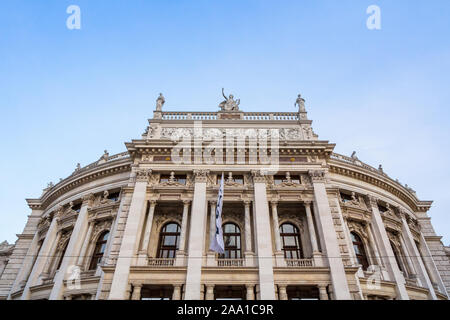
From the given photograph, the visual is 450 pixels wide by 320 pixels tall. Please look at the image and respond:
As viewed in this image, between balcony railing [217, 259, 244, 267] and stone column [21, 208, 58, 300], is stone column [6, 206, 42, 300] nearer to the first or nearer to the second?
stone column [21, 208, 58, 300]

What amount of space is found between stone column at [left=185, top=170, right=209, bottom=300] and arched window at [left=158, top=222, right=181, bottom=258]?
2455 millimetres

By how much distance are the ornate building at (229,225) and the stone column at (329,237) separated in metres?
0.07

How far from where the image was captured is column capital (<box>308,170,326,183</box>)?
22.7 meters

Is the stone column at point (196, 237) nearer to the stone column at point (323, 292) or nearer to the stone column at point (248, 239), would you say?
the stone column at point (248, 239)

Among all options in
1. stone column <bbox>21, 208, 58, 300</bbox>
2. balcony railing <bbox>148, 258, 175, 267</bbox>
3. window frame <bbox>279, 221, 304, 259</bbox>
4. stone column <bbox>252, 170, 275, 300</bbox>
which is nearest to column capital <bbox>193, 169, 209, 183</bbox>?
stone column <bbox>252, 170, 275, 300</bbox>

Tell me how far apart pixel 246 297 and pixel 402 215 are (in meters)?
18.1

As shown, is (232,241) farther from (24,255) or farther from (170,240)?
(24,255)

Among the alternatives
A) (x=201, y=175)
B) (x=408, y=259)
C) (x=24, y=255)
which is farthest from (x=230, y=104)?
(x=24, y=255)

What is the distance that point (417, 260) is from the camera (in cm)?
2425

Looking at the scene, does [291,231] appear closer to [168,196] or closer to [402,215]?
[168,196]

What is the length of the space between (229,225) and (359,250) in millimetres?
10778

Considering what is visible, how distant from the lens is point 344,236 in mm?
20203

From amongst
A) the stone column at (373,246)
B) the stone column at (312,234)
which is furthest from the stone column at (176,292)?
the stone column at (373,246)

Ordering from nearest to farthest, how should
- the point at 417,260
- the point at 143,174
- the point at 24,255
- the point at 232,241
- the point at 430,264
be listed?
1. the point at 232,241
2. the point at 143,174
3. the point at 417,260
4. the point at 430,264
5. the point at 24,255
